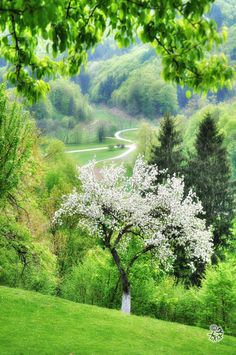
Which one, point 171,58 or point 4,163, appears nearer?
point 171,58

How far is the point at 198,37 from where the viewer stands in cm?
646

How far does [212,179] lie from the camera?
44.1 meters

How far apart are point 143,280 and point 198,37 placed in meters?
24.0

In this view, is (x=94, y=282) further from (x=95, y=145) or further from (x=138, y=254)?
(x=95, y=145)

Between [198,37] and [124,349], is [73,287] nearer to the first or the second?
[124,349]

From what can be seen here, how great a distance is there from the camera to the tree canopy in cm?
598

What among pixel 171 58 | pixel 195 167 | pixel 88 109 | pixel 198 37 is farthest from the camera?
pixel 88 109

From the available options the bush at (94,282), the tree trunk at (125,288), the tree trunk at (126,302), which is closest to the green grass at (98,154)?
the bush at (94,282)

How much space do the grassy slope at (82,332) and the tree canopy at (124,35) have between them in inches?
454

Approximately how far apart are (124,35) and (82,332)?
1467 cm

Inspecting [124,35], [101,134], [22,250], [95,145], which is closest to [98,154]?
[95,145]

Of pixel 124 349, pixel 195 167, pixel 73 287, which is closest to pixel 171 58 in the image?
pixel 124 349

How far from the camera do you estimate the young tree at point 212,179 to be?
42000mm

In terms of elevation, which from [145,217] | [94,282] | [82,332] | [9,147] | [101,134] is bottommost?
[82,332]
